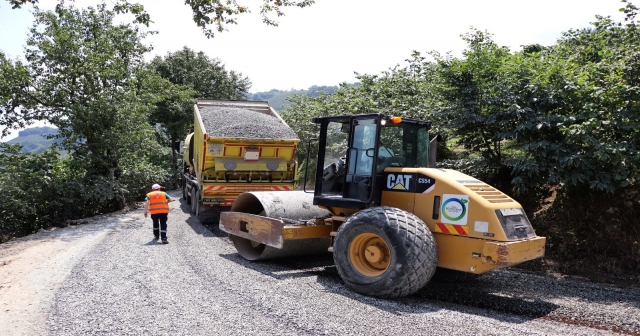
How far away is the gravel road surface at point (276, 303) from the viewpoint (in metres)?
4.48

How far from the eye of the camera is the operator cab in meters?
6.10

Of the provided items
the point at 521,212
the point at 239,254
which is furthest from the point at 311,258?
the point at 521,212

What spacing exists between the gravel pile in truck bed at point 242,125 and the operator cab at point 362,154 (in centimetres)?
451

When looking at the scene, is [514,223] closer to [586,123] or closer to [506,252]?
[506,252]

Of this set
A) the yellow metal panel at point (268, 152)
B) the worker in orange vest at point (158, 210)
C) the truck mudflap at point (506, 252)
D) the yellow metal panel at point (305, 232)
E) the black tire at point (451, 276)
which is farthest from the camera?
the yellow metal panel at point (268, 152)

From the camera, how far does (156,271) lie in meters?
6.69

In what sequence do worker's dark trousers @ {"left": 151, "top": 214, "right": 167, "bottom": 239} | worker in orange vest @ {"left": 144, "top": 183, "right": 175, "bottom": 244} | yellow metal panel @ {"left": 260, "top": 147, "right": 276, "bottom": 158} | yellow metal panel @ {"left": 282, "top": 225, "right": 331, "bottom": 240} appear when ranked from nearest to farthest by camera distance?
yellow metal panel @ {"left": 282, "top": 225, "right": 331, "bottom": 240} < worker's dark trousers @ {"left": 151, "top": 214, "right": 167, "bottom": 239} < worker in orange vest @ {"left": 144, "top": 183, "right": 175, "bottom": 244} < yellow metal panel @ {"left": 260, "top": 147, "right": 276, "bottom": 158}

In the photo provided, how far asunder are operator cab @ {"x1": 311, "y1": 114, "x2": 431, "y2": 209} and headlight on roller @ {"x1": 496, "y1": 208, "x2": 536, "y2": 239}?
1.47 metres

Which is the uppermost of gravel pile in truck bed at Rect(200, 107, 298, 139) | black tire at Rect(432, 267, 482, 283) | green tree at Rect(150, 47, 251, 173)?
green tree at Rect(150, 47, 251, 173)

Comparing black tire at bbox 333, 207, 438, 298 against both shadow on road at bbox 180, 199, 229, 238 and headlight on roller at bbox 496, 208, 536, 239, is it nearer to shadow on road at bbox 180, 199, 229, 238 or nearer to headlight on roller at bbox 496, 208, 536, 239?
headlight on roller at bbox 496, 208, 536, 239

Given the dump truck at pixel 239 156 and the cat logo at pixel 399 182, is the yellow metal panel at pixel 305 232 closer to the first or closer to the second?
the cat logo at pixel 399 182

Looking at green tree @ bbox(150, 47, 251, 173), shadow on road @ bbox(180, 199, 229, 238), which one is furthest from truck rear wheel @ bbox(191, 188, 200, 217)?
green tree @ bbox(150, 47, 251, 173)

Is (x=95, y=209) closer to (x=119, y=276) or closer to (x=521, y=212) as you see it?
(x=119, y=276)

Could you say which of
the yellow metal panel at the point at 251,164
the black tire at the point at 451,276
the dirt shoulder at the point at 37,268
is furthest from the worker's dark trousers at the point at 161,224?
the black tire at the point at 451,276
